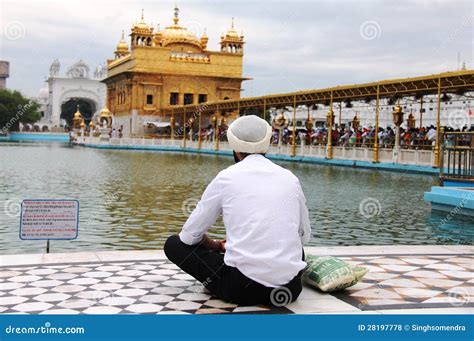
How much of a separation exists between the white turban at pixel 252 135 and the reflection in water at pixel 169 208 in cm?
359

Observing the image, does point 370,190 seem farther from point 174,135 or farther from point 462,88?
point 174,135

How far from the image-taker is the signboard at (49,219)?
632 cm

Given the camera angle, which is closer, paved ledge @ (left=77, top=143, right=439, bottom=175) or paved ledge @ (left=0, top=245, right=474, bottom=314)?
paved ledge @ (left=0, top=245, right=474, bottom=314)

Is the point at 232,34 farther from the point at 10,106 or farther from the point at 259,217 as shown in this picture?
the point at 259,217

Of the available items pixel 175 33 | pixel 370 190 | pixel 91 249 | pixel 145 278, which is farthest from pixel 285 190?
pixel 175 33

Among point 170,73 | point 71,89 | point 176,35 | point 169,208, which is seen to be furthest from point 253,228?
point 71,89

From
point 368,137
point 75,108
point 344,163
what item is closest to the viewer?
point 344,163

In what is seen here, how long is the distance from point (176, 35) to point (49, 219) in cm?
5609

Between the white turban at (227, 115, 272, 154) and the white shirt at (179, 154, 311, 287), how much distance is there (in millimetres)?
68

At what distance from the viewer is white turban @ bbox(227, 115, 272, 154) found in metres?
4.81

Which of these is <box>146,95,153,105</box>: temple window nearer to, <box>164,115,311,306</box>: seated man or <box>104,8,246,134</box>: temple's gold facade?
<box>104,8,246,134</box>: temple's gold facade

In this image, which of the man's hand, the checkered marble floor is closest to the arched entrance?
the checkered marble floor

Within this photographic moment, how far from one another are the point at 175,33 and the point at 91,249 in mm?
55121

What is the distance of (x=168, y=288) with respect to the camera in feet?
16.9
